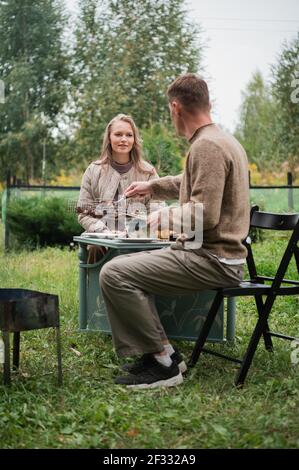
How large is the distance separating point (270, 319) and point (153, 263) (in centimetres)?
243

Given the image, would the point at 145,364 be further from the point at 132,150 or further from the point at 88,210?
the point at 132,150

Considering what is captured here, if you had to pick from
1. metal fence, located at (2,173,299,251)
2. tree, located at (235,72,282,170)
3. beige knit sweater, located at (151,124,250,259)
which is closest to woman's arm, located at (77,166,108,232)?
beige knit sweater, located at (151,124,250,259)

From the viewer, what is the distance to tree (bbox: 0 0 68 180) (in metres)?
21.7

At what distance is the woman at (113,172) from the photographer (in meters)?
5.69

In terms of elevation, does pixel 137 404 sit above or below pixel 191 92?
below

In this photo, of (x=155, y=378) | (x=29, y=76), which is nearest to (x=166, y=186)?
(x=155, y=378)

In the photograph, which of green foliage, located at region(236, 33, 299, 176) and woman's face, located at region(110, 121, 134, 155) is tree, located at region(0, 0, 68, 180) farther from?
woman's face, located at region(110, 121, 134, 155)

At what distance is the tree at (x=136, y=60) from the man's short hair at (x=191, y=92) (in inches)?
513

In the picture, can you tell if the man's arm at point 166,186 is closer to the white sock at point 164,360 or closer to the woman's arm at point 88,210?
the woman's arm at point 88,210

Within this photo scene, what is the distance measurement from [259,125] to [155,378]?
81.2 feet

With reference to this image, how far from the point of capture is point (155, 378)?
4465 mm

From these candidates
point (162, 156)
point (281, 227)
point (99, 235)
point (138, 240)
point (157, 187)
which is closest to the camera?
point (281, 227)

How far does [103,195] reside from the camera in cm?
570
